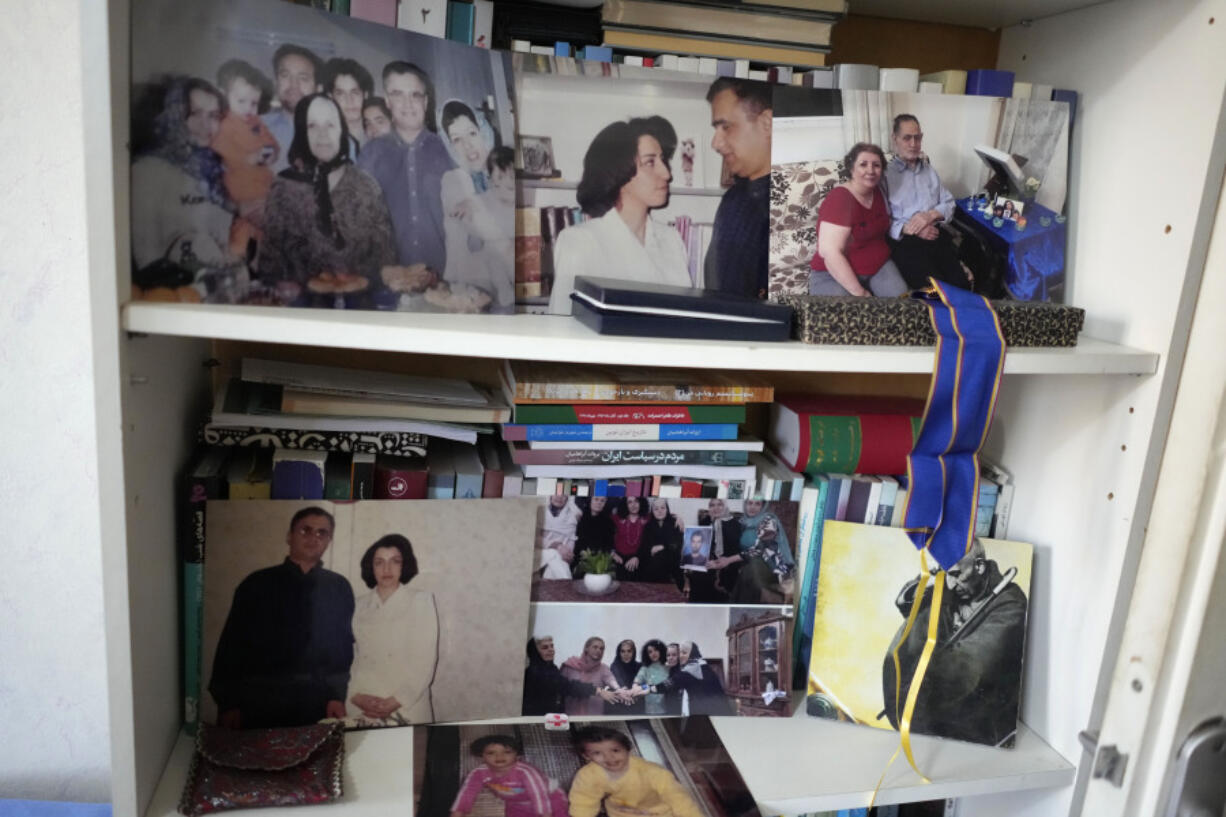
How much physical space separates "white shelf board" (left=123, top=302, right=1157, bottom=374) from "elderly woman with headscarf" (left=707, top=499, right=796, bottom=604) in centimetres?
21

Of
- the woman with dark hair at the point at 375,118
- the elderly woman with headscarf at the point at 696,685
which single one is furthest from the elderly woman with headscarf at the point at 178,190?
the elderly woman with headscarf at the point at 696,685

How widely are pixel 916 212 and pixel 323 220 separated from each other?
0.57 meters

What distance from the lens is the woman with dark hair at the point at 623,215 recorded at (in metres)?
0.89

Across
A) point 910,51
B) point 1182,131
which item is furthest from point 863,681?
point 910,51

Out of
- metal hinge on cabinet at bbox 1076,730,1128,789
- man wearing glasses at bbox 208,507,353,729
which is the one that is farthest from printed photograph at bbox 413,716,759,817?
metal hinge on cabinet at bbox 1076,730,1128,789

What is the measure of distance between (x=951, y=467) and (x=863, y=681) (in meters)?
0.27

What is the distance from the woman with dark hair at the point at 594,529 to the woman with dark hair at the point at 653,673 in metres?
0.12

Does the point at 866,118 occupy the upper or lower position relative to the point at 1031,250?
upper

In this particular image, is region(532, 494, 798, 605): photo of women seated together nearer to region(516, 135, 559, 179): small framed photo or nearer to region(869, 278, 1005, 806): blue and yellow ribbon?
region(869, 278, 1005, 806): blue and yellow ribbon

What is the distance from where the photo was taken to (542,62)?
855mm

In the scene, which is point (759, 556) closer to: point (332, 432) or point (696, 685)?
point (696, 685)

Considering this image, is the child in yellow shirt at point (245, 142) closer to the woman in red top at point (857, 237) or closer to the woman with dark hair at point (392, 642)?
the woman with dark hair at point (392, 642)

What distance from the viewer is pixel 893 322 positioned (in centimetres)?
81

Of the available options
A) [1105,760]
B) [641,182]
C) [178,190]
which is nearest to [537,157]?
[641,182]
